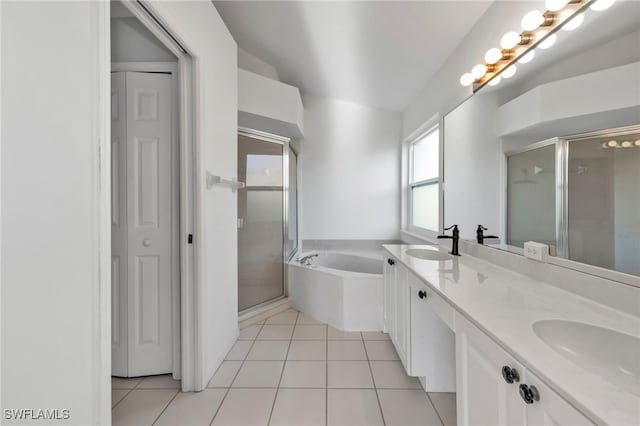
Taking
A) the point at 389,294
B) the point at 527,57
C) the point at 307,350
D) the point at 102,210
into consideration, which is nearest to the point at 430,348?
the point at 389,294

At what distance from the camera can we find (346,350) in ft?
6.84

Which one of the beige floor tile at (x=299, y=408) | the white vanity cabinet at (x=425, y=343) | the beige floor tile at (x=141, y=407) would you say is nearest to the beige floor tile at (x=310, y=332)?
the beige floor tile at (x=299, y=408)

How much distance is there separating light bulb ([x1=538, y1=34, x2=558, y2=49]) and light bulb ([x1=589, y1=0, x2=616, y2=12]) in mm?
167

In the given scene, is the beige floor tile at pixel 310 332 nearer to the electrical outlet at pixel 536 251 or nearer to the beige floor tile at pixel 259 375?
the beige floor tile at pixel 259 375

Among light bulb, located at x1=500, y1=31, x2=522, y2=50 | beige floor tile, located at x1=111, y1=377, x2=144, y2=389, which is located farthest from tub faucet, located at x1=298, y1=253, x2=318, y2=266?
light bulb, located at x1=500, y1=31, x2=522, y2=50

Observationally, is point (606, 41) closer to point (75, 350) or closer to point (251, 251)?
point (75, 350)

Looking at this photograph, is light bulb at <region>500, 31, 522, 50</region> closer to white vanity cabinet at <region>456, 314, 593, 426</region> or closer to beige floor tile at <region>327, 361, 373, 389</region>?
white vanity cabinet at <region>456, 314, 593, 426</region>

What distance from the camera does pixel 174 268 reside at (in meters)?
1.71

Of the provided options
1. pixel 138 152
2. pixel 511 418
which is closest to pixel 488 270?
pixel 511 418

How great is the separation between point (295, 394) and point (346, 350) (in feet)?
2.01

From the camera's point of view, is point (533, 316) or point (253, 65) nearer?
point (533, 316)

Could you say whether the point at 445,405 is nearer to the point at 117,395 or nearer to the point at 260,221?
the point at 117,395

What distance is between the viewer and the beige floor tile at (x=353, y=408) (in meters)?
1.39

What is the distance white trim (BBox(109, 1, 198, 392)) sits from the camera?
5.24 ft
